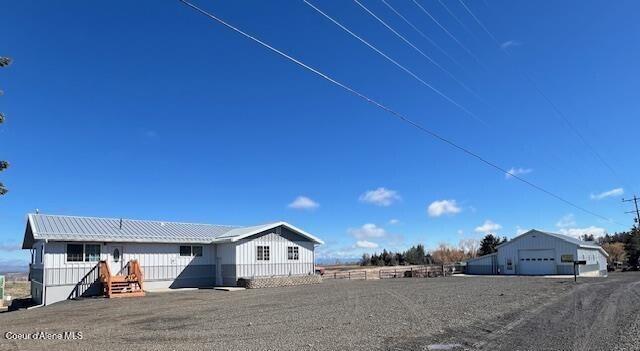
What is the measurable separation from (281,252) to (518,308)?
1912 centimetres

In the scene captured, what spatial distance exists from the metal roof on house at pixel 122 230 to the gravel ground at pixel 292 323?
6423 mm

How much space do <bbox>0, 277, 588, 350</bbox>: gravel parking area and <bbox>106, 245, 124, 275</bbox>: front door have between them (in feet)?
21.8

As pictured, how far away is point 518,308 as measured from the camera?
1591cm

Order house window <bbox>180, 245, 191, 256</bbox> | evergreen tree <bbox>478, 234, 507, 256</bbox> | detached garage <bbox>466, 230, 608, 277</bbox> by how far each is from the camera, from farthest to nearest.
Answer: evergreen tree <bbox>478, 234, 507, 256</bbox>, detached garage <bbox>466, 230, 608, 277</bbox>, house window <bbox>180, 245, 191, 256</bbox>

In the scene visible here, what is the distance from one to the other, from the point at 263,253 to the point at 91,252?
1050cm

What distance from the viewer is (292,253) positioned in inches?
1315

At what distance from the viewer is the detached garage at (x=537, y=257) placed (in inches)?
1686

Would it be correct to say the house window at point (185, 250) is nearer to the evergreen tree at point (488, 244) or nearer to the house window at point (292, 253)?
the house window at point (292, 253)

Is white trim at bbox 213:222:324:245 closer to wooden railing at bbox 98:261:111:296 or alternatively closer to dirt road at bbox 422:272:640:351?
wooden railing at bbox 98:261:111:296

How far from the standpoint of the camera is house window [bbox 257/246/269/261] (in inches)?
1233

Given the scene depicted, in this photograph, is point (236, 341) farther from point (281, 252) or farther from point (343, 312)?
point (281, 252)

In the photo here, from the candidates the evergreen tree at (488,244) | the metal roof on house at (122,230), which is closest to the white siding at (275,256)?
the metal roof on house at (122,230)

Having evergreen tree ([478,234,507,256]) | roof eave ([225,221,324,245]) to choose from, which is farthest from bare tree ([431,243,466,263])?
roof eave ([225,221,324,245])

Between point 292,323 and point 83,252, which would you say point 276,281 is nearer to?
point 83,252
